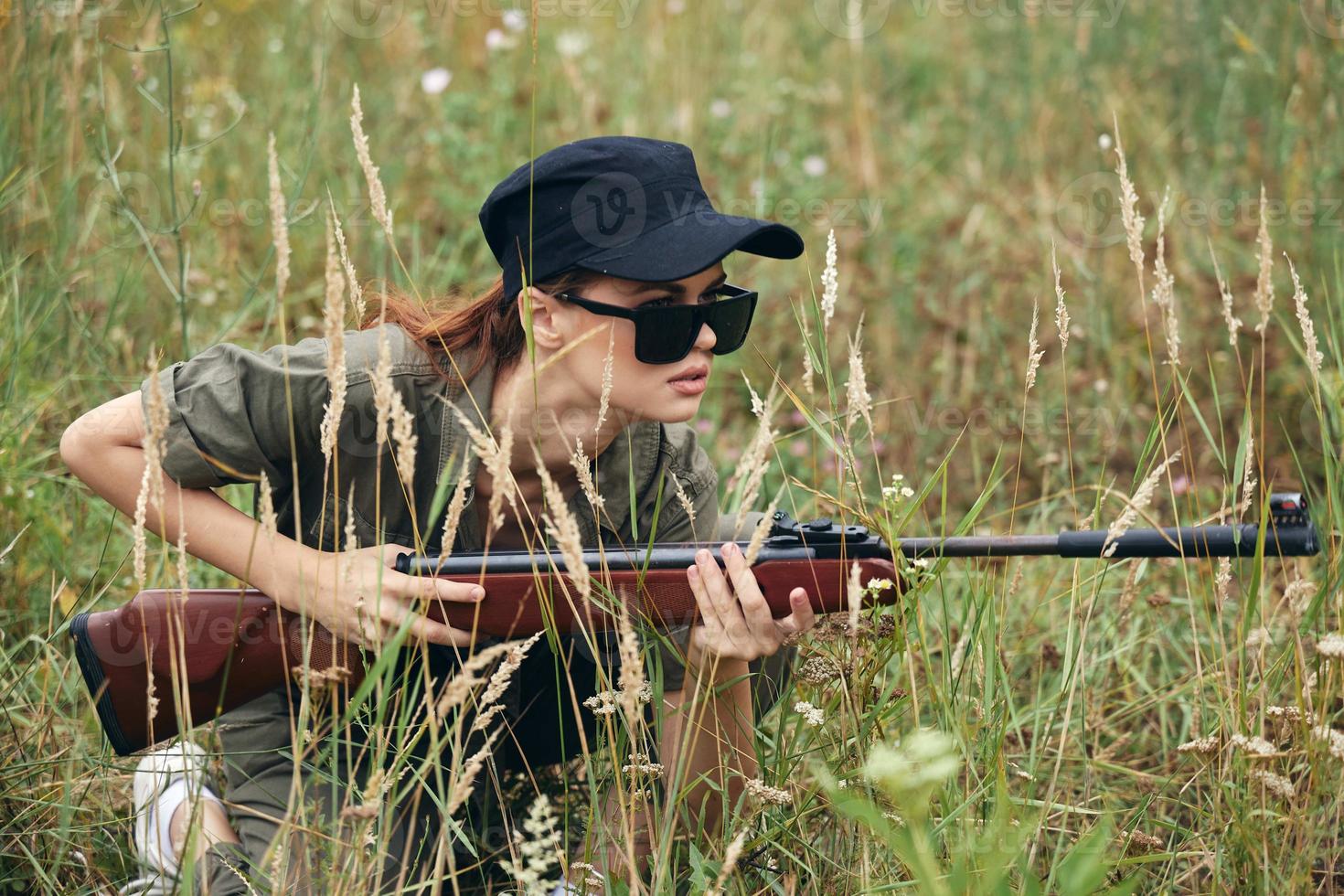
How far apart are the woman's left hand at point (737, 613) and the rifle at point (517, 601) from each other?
2 centimetres

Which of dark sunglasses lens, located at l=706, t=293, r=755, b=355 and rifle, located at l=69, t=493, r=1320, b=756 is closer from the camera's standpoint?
rifle, located at l=69, t=493, r=1320, b=756

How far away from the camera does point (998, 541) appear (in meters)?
1.78

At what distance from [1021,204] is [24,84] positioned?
→ 3.37 m

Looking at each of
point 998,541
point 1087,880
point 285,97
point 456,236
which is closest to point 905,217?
point 456,236

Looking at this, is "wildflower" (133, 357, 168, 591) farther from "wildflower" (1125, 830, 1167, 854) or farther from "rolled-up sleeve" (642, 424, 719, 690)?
"wildflower" (1125, 830, 1167, 854)

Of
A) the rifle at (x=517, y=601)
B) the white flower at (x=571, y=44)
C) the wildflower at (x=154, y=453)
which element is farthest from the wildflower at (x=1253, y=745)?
the white flower at (x=571, y=44)

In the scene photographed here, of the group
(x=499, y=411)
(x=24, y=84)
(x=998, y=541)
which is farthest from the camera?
(x=24, y=84)

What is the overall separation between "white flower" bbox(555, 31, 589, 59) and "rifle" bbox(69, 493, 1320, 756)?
3.21m

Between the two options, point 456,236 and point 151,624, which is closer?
point 151,624

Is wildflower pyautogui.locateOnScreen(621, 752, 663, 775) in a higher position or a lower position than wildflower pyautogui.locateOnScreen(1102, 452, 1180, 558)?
lower

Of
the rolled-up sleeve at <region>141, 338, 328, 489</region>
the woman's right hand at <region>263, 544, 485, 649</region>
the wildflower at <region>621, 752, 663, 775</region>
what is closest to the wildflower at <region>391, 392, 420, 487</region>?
the woman's right hand at <region>263, 544, 485, 649</region>

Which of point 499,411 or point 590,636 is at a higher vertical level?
point 499,411

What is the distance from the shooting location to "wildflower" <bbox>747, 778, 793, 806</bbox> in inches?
70.4

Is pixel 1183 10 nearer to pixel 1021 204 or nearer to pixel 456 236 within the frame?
pixel 1021 204
